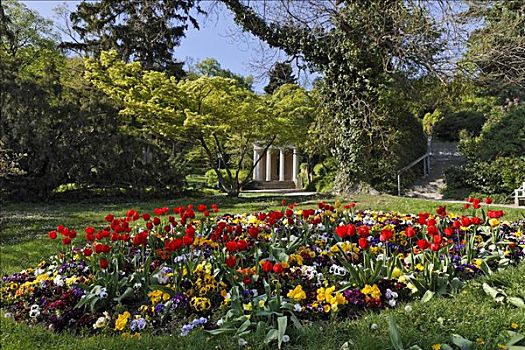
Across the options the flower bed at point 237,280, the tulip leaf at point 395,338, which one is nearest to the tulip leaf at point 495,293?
the flower bed at point 237,280

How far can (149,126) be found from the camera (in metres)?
13.6

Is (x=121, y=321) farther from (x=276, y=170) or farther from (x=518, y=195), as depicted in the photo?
(x=276, y=170)

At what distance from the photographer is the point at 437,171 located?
16.3m

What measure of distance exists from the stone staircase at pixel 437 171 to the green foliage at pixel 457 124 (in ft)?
1.89

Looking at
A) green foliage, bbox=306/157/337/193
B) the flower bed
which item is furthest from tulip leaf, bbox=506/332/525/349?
green foliage, bbox=306/157/337/193

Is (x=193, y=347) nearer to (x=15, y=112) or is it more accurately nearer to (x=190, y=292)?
(x=190, y=292)

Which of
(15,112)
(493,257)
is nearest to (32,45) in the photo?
(15,112)

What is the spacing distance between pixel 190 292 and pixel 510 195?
11.6 metres

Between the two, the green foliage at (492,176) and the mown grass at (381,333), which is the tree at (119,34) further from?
the mown grass at (381,333)

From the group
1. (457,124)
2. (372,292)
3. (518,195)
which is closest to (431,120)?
(457,124)

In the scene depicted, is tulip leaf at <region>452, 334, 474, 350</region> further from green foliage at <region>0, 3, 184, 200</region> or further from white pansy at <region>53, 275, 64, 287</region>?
green foliage at <region>0, 3, 184, 200</region>

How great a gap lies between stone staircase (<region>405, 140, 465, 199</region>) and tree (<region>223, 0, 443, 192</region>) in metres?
1.67

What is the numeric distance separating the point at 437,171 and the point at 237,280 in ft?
49.1

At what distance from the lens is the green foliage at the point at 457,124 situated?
67.1ft
